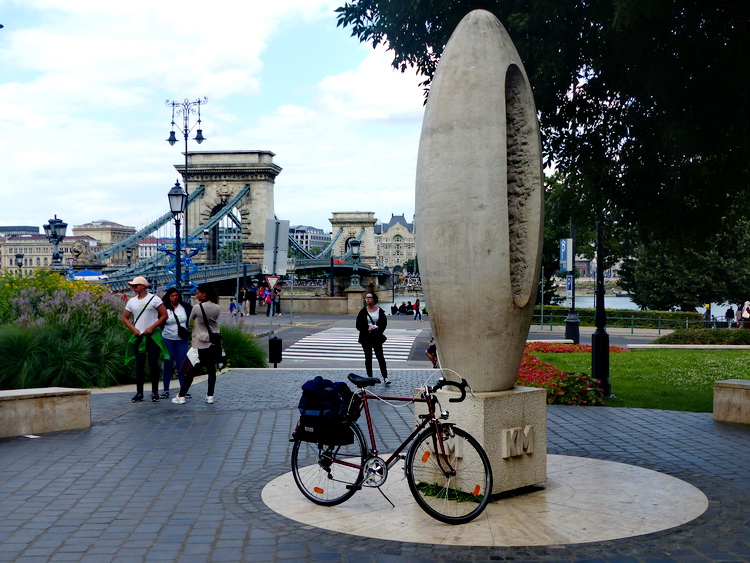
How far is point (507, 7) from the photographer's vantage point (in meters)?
12.2

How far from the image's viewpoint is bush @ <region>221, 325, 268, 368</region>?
1814 cm

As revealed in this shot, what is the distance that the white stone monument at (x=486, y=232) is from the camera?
22.0 feet

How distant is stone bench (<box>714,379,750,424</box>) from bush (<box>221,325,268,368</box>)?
10128 mm

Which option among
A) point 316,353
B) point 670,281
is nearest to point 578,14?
point 316,353

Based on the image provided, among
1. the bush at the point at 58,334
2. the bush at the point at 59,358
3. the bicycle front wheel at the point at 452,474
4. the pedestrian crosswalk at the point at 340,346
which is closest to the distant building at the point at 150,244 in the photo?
the pedestrian crosswalk at the point at 340,346

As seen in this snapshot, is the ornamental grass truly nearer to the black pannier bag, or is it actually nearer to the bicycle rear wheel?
the bicycle rear wheel

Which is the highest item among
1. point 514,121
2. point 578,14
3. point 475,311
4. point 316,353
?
point 578,14

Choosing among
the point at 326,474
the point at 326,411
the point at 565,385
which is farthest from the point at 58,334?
the point at 326,411

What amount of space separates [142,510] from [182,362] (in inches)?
254

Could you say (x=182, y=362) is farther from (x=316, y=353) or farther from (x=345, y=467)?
(x=316, y=353)

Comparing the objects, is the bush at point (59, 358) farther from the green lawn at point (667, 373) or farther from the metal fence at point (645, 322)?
the metal fence at point (645, 322)

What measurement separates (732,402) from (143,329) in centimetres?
806

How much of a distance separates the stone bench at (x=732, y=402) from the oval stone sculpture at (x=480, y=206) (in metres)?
4.87

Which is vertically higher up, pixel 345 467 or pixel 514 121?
pixel 514 121
